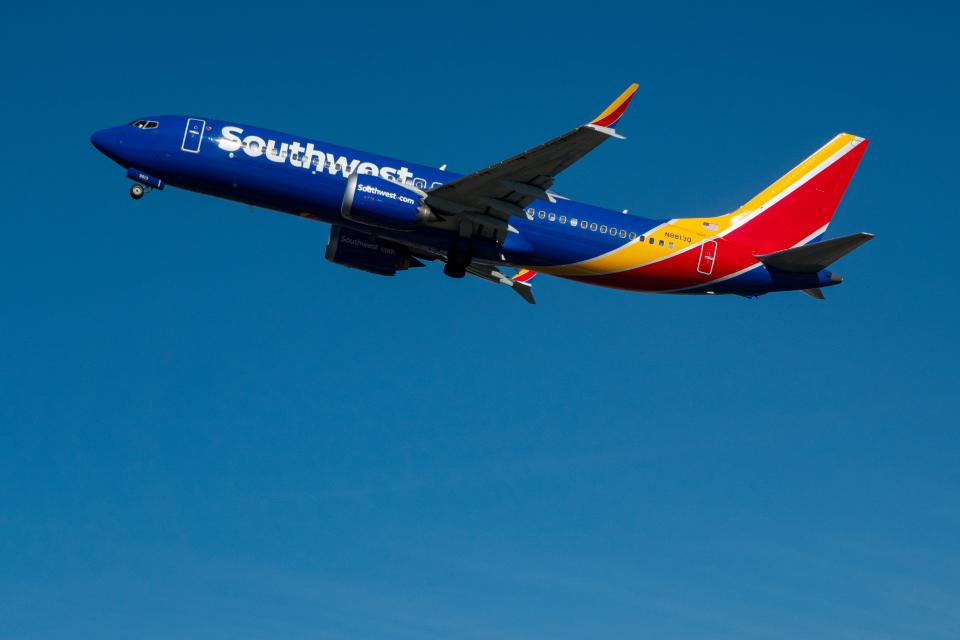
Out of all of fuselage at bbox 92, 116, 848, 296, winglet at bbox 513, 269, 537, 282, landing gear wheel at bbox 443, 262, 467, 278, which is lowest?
landing gear wheel at bbox 443, 262, 467, 278

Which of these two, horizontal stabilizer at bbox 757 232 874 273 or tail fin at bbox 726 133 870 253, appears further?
tail fin at bbox 726 133 870 253

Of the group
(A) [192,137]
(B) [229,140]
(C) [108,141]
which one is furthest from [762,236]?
(C) [108,141]

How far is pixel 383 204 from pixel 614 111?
10.7 meters

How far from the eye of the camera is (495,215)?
5684cm

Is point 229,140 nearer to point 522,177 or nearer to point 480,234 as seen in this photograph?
point 480,234

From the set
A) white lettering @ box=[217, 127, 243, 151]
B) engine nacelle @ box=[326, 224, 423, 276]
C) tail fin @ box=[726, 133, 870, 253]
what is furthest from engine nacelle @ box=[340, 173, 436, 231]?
tail fin @ box=[726, 133, 870, 253]

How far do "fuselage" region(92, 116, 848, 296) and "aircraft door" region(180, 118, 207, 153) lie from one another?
4 centimetres

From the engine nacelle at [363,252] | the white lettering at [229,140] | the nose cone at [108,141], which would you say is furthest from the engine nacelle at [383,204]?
the nose cone at [108,141]

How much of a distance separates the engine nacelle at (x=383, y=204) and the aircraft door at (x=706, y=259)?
1333 centimetres

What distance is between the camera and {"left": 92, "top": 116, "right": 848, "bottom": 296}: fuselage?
183 ft

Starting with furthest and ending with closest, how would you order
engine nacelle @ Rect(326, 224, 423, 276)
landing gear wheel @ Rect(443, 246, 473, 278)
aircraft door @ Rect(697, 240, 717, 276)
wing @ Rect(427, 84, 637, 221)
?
engine nacelle @ Rect(326, 224, 423, 276)
aircraft door @ Rect(697, 240, 717, 276)
landing gear wheel @ Rect(443, 246, 473, 278)
wing @ Rect(427, 84, 637, 221)

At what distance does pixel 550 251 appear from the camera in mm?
58062

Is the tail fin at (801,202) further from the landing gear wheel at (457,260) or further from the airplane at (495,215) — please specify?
the landing gear wheel at (457,260)

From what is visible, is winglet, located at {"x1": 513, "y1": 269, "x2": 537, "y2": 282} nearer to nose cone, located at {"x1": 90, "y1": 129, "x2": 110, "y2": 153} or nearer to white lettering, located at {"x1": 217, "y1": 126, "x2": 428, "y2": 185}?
white lettering, located at {"x1": 217, "y1": 126, "x2": 428, "y2": 185}
